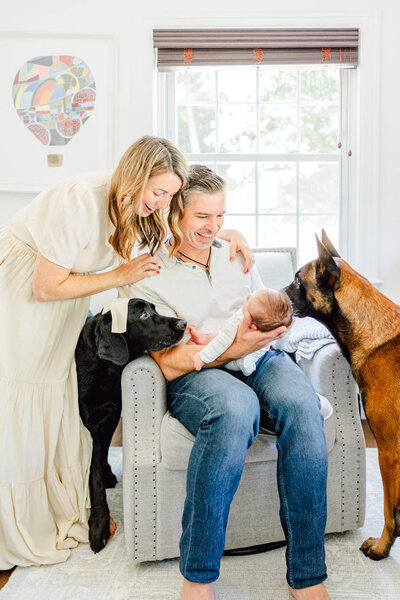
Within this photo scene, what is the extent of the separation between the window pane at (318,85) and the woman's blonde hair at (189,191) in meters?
1.75

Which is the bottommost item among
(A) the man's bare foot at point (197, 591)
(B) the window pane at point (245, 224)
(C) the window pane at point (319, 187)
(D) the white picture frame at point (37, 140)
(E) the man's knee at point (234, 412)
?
(A) the man's bare foot at point (197, 591)

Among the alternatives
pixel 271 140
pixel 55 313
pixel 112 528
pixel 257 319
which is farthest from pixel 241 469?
pixel 271 140

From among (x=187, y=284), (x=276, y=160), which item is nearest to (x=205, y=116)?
(x=276, y=160)

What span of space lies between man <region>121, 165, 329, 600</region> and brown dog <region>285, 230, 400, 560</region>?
0.59ft

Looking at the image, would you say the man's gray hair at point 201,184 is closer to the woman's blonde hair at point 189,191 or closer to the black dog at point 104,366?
the woman's blonde hair at point 189,191

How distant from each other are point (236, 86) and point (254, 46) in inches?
10.5

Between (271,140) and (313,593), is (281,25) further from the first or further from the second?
(313,593)

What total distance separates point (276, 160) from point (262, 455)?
2113mm

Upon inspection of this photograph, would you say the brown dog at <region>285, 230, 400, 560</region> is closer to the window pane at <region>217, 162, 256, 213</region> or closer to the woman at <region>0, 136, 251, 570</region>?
the woman at <region>0, 136, 251, 570</region>

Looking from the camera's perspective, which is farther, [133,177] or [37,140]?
[37,140]

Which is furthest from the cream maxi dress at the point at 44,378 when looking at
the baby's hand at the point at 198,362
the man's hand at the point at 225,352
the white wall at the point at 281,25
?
the white wall at the point at 281,25

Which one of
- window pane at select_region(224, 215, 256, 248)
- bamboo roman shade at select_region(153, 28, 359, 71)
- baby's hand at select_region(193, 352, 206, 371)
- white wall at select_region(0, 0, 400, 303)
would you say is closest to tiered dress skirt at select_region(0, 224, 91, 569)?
baby's hand at select_region(193, 352, 206, 371)

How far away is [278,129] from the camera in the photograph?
3.25 meters

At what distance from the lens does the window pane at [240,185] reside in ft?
10.8
